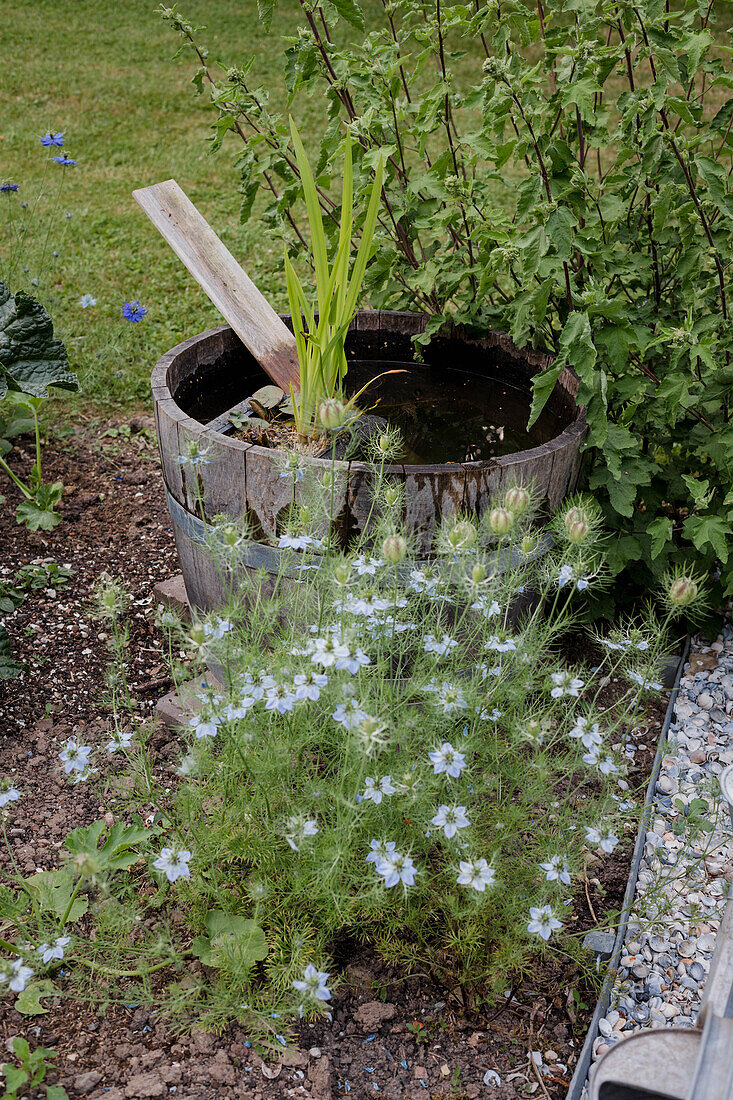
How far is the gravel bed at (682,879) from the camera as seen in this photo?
178 centimetres

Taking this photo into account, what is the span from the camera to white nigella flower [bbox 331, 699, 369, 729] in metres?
1.44

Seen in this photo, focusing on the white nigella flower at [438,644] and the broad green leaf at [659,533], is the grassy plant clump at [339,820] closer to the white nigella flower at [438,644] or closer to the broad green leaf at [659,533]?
the white nigella flower at [438,644]

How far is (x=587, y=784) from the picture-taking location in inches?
90.3

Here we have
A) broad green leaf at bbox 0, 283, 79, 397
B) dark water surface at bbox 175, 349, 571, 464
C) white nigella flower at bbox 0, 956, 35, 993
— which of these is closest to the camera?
white nigella flower at bbox 0, 956, 35, 993

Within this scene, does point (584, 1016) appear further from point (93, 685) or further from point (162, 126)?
point (162, 126)

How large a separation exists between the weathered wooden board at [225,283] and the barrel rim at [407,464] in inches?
4.3

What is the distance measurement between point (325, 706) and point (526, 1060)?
766 millimetres

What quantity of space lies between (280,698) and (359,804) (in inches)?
9.4

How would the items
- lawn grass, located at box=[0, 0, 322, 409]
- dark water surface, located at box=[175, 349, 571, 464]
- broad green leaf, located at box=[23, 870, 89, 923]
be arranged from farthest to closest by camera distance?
lawn grass, located at box=[0, 0, 322, 409]
dark water surface, located at box=[175, 349, 571, 464]
broad green leaf, located at box=[23, 870, 89, 923]

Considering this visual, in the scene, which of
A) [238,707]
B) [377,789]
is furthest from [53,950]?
[377,789]

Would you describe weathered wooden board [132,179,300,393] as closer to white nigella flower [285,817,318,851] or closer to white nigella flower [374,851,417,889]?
white nigella flower [285,817,318,851]

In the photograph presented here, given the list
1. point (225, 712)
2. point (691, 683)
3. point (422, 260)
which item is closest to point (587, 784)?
point (691, 683)

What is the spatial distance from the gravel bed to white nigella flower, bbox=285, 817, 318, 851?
629 millimetres

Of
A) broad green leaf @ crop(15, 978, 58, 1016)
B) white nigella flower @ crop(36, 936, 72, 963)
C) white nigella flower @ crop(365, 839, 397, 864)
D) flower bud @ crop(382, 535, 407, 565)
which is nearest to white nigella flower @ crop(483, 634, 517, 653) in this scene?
flower bud @ crop(382, 535, 407, 565)
